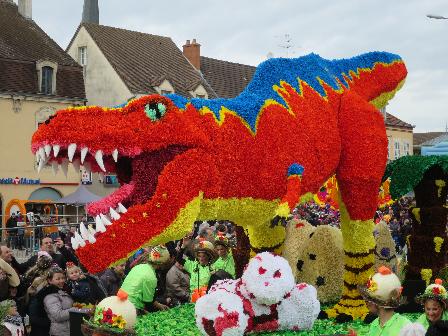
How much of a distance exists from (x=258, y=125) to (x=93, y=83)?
81.5 feet

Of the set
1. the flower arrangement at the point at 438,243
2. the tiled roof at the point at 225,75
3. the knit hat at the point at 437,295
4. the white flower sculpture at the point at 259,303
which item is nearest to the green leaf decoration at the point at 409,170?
the flower arrangement at the point at 438,243

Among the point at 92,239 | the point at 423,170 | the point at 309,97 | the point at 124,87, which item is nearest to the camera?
the point at 92,239

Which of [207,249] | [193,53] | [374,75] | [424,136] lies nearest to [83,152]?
[207,249]

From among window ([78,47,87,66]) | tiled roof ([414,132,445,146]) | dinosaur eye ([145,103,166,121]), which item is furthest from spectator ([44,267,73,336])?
tiled roof ([414,132,445,146])

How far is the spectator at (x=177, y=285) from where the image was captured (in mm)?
9852

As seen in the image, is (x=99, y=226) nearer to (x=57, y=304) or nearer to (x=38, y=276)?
(x=57, y=304)

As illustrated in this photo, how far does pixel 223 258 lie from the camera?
10000 mm

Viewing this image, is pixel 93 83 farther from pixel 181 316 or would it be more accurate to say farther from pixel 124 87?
pixel 181 316

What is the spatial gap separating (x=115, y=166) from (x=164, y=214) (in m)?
0.86

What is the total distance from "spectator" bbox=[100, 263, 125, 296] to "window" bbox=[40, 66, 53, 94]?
61.5 ft

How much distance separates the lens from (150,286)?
8766 millimetres

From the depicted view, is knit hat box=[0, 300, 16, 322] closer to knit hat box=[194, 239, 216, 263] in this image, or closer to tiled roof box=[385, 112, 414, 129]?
knit hat box=[194, 239, 216, 263]

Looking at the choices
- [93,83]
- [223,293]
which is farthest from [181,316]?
[93,83]

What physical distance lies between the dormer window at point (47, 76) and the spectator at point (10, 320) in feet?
66.3
